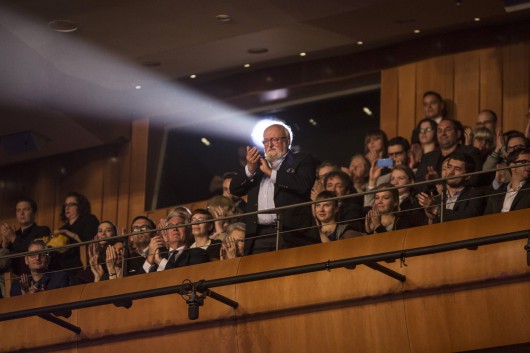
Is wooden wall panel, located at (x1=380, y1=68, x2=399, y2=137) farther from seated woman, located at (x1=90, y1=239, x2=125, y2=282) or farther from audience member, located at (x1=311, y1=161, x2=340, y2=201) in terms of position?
seated woman, located at (x1=90, y1=239, x2=125, y2=282)

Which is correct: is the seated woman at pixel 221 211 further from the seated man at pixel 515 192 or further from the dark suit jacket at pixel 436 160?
the seated man at pixel 515 192

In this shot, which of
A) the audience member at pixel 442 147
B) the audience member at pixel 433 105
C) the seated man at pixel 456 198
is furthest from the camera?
the audience member at pixel 433 105

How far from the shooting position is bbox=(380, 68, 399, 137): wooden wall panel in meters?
8.55

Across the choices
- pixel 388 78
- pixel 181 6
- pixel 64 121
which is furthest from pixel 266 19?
pixel 64 121

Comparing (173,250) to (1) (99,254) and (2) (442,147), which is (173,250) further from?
(2) (442,147)

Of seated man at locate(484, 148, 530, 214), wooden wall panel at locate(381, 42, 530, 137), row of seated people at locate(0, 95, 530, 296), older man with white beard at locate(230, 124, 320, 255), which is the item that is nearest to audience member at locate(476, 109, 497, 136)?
row of seated people at locate(0, 95, 530, 296)

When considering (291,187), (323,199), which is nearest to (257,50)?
(291,187)

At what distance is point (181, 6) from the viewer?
7758 millimetres

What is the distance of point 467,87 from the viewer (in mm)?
8266

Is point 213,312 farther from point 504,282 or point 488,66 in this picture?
point 488,66

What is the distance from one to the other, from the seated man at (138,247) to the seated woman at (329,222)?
3.38 ft

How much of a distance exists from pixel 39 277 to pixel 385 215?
7.38 feet

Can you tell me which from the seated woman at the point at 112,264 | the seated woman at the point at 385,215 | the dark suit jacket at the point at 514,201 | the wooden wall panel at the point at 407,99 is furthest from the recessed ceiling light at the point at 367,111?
the dark suit jacket at the point at 514,201

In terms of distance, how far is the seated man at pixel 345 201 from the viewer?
20.1ft
